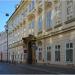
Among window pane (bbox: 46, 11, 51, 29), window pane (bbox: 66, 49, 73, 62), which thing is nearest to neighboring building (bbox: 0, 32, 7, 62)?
window pane (bbox: 46, 11, 51, 29)

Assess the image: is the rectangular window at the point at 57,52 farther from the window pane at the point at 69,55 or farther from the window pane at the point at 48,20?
the window pane at the point at 48,20

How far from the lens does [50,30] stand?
40969 millimetres

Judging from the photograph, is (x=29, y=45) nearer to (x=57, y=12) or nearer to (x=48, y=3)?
(x=48, y=3)

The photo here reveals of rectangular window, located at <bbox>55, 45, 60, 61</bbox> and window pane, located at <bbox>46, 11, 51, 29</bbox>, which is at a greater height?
window pane, located at <bbox>46, 11, 51, 29</bbox>

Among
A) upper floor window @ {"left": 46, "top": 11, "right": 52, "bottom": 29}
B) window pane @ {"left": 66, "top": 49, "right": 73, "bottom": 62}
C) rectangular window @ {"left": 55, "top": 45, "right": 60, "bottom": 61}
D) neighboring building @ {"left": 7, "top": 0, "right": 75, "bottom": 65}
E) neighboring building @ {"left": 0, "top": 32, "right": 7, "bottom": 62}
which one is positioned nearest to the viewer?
window pane @ {"left": 66, "top": 49, "right": 73, "bottom": 62}

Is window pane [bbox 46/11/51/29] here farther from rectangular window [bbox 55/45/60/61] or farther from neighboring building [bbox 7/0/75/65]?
rectangular window [bbox 55/45/60/61]

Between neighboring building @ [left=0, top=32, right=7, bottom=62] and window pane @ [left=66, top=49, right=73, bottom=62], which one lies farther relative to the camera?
neighboring building @ [left=0, top=32, right=7, bottom=62]

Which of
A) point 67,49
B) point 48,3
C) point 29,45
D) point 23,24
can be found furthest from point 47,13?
point 23,24

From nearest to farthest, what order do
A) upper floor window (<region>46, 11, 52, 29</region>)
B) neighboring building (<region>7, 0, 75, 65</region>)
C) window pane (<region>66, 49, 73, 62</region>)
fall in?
1. window pane (<region>66, 49, 73, 62</region>)
2. neighboring building (<region>7, 0, 75, 65</region>)
3. upper floor window (<region>46, 11, 52, 29</region>)

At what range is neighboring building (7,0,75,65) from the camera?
33.4 meters

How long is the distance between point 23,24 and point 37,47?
17.3 meters

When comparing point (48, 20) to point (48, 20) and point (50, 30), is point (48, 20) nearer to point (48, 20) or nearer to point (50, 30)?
point (48, 20)

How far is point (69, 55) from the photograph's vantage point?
33375mm

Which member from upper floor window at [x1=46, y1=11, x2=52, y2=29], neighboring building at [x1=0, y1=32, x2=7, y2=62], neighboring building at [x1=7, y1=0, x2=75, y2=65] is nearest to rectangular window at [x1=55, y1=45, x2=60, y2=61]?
neighboring building at [x1=7, y1=0, x2=75, y2=65]
